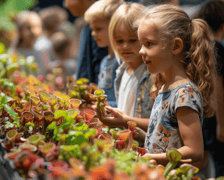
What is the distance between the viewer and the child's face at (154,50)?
117 centimetres

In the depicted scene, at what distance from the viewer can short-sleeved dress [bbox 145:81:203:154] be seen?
1.10 meters

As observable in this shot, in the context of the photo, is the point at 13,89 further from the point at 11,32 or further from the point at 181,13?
the point at 11,32

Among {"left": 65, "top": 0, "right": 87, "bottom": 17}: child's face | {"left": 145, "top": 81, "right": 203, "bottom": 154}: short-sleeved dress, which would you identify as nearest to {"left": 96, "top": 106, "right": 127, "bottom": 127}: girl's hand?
{"left": 145, "top": 81, "right": 203, "bottom": 154}: short-sleeved dress

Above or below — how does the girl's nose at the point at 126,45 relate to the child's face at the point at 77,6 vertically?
below

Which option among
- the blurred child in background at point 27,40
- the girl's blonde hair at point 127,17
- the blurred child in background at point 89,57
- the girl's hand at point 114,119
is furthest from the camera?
the blurred child in background at point 27,40

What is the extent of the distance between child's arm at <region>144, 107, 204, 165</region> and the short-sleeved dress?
1.3 inches

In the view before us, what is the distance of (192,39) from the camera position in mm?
1219

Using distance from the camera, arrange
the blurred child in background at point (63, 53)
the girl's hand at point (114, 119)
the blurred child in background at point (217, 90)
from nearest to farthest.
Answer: the girl's hand at point (114, 119), the blurred child in background at point (217, 90), the blurred child in background at point (63, 53)

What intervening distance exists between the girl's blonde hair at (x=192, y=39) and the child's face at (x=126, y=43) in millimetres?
415

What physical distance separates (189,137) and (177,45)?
42 cm

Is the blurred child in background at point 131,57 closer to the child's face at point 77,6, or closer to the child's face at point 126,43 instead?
the child's face at point 126,43

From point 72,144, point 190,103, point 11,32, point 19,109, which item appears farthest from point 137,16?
point 11,32

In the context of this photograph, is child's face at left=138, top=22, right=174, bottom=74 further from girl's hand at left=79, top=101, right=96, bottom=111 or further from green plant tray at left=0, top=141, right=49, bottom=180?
green plant tray at left=0, top=141, right=49, bottom=180

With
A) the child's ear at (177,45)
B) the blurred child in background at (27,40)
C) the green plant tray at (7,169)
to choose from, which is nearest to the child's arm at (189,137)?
the child's ear at (177,45)
